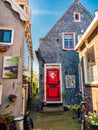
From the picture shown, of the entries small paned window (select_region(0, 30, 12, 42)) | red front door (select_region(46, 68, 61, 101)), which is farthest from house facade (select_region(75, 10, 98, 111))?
small paned window (select_region(0, 30, 12, 42))

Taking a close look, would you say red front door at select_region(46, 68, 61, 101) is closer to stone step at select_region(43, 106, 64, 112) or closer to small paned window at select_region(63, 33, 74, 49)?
stone step at select_region(43, 106, 64, 112)

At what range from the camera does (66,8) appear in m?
12.3

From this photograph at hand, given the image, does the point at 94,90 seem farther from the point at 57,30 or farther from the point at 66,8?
the point at 66,8

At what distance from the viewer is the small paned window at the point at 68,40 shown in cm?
1155

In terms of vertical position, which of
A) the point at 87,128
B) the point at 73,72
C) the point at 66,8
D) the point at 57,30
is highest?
the point at 66,8

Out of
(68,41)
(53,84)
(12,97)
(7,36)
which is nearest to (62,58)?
(68,41)

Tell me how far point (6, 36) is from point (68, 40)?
18.6 feet

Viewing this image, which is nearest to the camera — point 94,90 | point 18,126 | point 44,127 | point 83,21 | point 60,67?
point 18,126

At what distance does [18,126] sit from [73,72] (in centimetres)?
622

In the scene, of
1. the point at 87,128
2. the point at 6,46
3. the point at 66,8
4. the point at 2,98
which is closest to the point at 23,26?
the point at 6,46

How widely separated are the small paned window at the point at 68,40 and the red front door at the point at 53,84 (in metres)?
1.94

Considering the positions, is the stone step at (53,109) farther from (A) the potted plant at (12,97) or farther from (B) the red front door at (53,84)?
(A) the potted plant at (12,97)

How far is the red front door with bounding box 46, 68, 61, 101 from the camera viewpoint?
10.7 meters

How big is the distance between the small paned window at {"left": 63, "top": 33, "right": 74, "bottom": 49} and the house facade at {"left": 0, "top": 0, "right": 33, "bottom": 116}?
484cm
